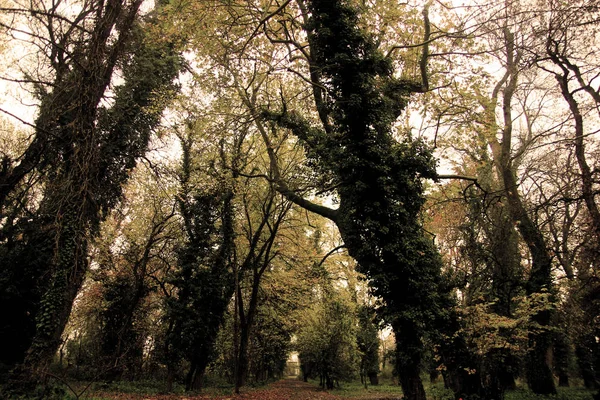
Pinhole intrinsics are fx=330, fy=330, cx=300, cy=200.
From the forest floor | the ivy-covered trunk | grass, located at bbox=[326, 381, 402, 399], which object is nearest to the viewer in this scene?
the ivy-covered trunk

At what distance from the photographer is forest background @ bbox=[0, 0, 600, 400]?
15.4 feet

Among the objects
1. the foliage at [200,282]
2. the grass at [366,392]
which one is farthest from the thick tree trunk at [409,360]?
the grass at [366,392]

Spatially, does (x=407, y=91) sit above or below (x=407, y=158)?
above

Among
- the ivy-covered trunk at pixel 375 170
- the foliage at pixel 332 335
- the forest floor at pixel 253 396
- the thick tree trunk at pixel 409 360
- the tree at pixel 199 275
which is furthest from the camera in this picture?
the foliage at pixel 332 335

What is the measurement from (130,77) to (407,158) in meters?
10.8

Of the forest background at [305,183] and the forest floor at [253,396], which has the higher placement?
the forest background at [305,183]

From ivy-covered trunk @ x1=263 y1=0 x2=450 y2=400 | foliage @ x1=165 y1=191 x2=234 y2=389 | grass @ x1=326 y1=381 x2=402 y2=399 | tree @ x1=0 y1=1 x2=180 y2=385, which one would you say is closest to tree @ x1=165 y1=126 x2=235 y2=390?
foliage @ x1=165 y1=191 x2=234 y2=389

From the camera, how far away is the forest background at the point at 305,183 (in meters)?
4.69

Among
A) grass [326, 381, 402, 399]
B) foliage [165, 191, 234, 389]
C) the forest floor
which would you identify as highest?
foliage [165, 191, 234, 389]

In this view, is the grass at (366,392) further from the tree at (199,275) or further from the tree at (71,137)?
the tree at (71,137)

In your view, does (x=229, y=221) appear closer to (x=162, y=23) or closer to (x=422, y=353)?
(x=162, y=23)

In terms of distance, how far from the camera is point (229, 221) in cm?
1526

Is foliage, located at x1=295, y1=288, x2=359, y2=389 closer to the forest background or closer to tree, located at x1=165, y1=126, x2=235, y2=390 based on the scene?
the forest background

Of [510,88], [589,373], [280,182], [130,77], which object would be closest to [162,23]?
[130,77]
